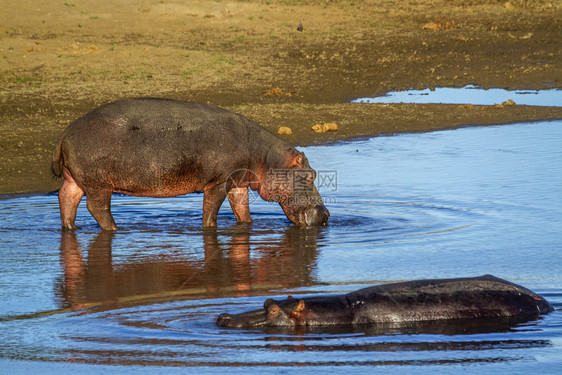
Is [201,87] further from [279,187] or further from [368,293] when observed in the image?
[368,293]

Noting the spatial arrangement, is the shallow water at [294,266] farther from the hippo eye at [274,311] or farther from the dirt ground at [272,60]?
the dirt ground at [272,60]

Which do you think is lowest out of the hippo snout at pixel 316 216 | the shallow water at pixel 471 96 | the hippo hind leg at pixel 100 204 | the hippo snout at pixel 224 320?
the hippo snout at pixel 224 320

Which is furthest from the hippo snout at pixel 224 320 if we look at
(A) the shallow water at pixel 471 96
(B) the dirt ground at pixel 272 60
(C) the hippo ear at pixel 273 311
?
(A) the shallow water at pixel 471 96

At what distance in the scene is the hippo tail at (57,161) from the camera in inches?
393

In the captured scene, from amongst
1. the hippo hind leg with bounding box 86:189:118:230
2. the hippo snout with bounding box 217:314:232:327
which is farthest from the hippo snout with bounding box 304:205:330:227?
the hippo snout with bounding box 217:314:232:327

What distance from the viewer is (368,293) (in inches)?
262

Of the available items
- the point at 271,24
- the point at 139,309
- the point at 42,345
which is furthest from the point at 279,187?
the point at 271,24

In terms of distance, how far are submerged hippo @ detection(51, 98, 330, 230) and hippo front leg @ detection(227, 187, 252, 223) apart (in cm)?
1

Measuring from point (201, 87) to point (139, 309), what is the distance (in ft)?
45.1

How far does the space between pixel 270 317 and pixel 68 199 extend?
4579mm

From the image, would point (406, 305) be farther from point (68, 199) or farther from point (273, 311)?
point (68, 199)

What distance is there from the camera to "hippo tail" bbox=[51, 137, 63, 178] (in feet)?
32.7

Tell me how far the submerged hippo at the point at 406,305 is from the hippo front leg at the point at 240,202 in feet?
12.9

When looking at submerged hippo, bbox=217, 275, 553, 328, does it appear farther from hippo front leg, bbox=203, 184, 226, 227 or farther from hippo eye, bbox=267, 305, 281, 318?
hippo front leg, bbox=203, 184, 226, 227
